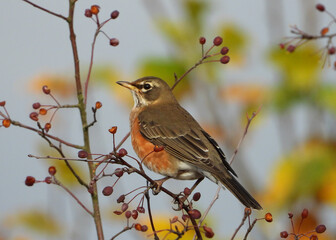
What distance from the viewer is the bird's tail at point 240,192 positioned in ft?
11.4

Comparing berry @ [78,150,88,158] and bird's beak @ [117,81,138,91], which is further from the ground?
bird's beak @ [117,81,138,91]

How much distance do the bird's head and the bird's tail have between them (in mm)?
1288

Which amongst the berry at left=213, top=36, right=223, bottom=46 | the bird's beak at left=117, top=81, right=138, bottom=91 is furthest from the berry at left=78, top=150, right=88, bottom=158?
the bird's beak at left=117, top=81, right=138, bottom=91

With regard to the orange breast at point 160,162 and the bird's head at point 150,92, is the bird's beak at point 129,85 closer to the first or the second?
the bird's head at point 150,92

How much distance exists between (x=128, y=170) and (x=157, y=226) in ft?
5.20

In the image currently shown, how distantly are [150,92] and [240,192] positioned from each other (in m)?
1.53

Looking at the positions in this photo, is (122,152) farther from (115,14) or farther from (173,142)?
(173,142)

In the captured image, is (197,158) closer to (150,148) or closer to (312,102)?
(150,148)

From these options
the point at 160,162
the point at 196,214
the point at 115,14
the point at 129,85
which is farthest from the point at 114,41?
the point at 129,85

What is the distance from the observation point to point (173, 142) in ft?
13.1

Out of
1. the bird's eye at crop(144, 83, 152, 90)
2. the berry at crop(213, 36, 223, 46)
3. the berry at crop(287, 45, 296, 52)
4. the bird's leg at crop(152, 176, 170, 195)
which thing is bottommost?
the bird's leg at crop(152, 176, 170, 195)

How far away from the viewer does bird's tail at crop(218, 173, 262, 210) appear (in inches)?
137

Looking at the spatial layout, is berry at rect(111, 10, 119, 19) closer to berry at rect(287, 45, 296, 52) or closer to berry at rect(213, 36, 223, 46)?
A: berry at rect(213, 36, 223, 46)

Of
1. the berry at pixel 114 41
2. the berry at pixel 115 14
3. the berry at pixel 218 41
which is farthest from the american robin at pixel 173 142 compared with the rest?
the berry at pixel 115 14
